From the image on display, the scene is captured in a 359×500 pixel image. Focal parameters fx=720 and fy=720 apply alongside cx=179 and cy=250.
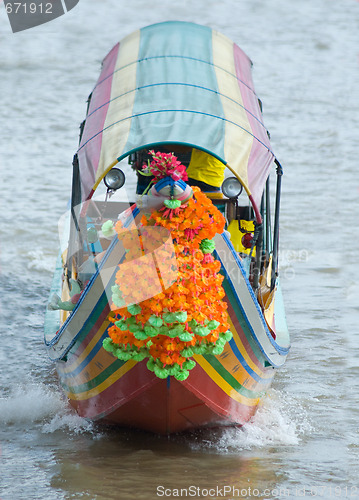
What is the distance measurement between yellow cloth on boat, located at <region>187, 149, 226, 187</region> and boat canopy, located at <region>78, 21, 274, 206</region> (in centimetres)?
53

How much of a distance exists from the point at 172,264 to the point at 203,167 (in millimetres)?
2003

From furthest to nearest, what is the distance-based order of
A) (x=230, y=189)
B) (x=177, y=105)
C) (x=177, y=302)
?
1. (x=230, y=189)
2. (x=177, y=105)
3. (x=177, y=302)

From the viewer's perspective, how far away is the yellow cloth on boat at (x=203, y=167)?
19.6 feet

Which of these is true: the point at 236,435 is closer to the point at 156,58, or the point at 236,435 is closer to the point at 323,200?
the point at 156,58

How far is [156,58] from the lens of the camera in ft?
20.0

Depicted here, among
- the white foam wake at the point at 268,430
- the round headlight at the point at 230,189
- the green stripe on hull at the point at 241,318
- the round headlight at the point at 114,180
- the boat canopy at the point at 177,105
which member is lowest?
the white foam wake at the point at 268,430

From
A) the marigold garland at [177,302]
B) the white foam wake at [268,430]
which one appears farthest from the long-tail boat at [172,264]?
the white foam wake at [268,430]

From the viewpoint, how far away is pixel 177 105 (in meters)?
5.14

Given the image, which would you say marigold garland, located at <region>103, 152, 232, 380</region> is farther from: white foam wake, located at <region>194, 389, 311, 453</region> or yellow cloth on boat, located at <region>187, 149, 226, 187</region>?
yellow cloth on boat, located at <region>187, 149, 226, 187</region>

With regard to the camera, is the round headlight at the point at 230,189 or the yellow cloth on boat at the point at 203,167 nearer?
the round headlight at the point at 230,189

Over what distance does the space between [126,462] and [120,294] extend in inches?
49.2

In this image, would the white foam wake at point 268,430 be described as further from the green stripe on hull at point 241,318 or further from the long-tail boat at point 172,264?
the green stripe on hull at point 241,318

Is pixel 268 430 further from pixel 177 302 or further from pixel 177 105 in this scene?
pixel 177 105

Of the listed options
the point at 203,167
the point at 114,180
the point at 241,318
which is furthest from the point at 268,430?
the point at 114,180
